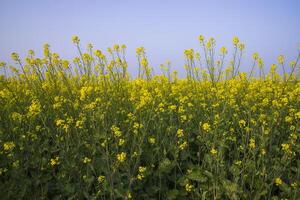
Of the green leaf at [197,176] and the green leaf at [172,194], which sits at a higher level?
the green leaf at [197,176]

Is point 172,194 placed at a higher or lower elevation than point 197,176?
lower

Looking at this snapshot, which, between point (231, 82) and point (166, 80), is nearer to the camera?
point (231, 82)

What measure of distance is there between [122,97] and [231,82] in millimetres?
1848

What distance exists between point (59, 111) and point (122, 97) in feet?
3.80

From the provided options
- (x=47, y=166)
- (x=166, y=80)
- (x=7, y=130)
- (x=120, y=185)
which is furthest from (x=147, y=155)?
(x=166, y=80)

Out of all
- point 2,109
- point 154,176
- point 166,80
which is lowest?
point 154,176

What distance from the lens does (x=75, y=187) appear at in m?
2.71

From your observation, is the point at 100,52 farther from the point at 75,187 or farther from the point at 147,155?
the point at 75,187

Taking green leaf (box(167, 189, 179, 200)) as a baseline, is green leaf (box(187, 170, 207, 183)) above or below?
above

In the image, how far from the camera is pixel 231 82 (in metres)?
5.14

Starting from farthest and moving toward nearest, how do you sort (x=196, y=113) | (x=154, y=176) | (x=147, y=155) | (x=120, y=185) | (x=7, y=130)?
1. (x=196, y=113)
2. (x=7, y=130)
3. (x=147, y=155)
4. (x=154, y=176)
5. (x=120, y=185)

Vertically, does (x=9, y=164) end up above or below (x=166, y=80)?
below

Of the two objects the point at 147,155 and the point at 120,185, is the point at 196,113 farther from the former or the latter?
the point at 120,185

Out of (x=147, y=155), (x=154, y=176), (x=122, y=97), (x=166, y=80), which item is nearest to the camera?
(x=154, y=176)
